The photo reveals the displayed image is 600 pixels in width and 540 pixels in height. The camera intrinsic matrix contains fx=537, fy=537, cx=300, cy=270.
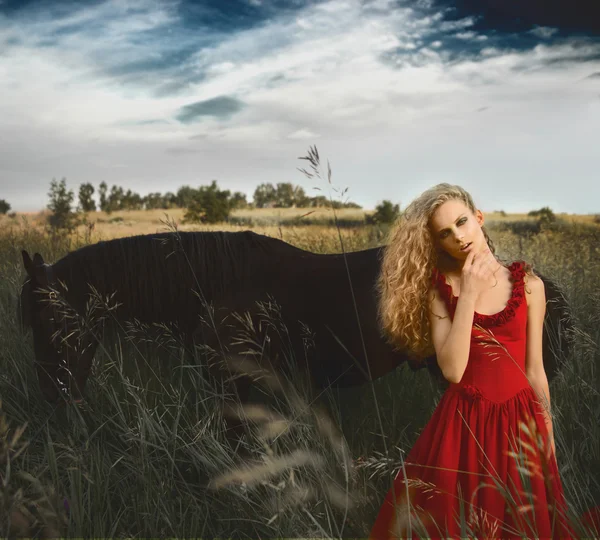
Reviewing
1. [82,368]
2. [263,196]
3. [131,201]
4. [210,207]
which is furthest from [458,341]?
[131,201]

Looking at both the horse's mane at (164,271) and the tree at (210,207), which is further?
the tree at (210,207)

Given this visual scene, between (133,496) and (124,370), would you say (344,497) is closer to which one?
(133,496)

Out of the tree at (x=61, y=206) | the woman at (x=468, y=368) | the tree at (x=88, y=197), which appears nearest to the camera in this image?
→ the woman at (x=468, y=368)

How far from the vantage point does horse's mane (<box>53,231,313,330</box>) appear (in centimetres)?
322

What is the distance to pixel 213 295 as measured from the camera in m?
3.22

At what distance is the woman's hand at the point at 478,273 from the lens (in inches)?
77.3

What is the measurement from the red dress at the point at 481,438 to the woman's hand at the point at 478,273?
10cm

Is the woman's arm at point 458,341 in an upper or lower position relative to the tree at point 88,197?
lower

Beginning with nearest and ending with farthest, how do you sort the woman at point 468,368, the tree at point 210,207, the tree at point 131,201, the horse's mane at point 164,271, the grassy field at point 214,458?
the woman at point 468,368 < the grassy field at point 214,458 < the horse's mane at point 164,271 < the tree at point 210,207 < the tree at point 131,201

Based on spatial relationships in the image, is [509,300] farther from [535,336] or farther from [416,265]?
[416,265]

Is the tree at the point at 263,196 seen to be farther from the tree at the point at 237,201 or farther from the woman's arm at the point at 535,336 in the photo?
the woman's arm at the point at 535,336

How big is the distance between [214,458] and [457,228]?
1.48 meters

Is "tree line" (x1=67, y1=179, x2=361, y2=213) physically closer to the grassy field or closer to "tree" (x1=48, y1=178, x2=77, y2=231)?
"tree" (x1=48, y1=178, x2=77, y2=231)

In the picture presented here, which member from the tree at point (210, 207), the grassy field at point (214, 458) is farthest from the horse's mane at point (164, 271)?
the tree at point (210, 207)
